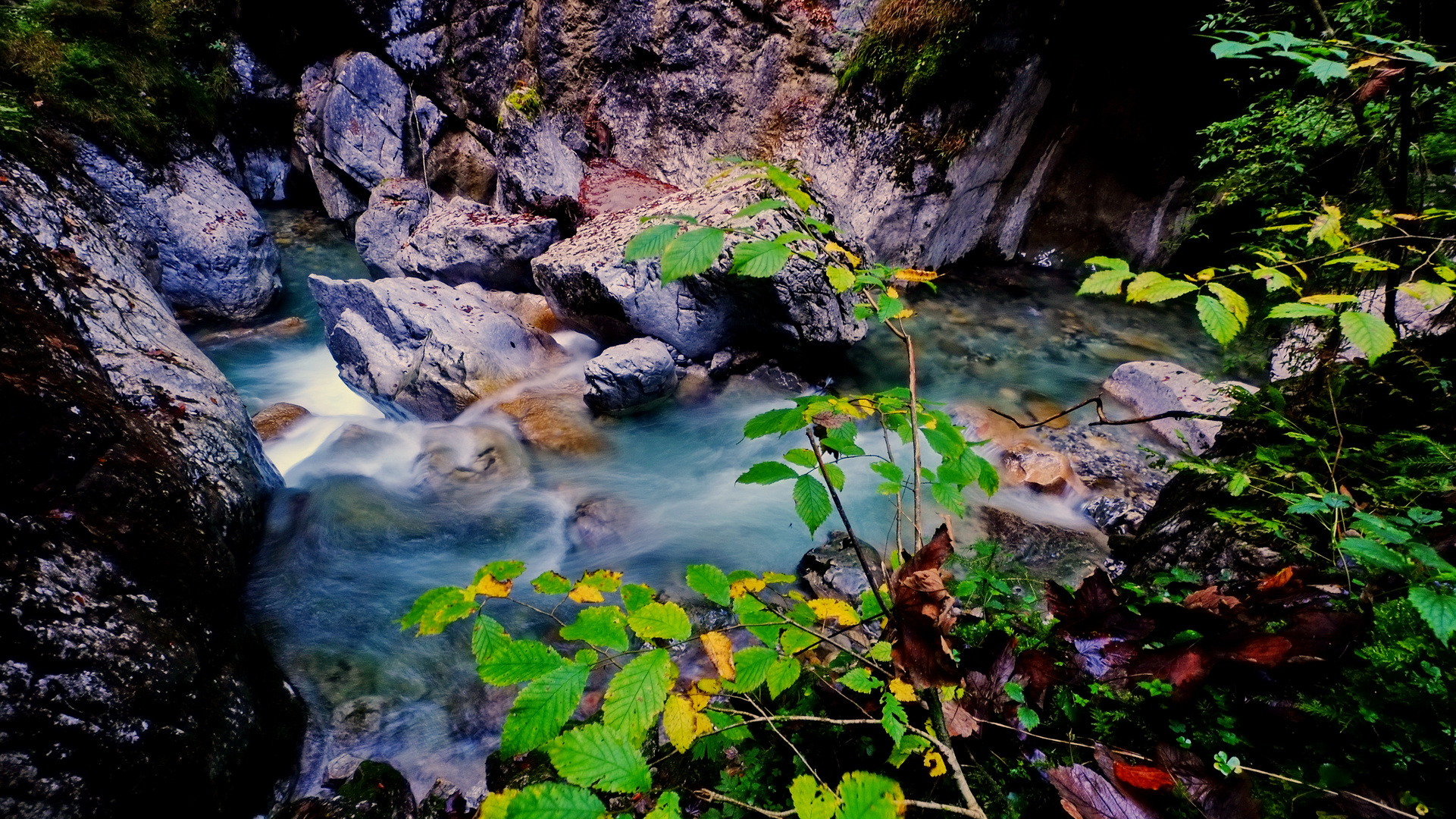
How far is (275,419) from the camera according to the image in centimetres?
585

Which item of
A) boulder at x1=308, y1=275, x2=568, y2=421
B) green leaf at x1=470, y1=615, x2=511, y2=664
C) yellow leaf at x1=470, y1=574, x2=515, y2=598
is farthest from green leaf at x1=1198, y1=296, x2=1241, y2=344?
boulder at x1=308, y1=275, x2=568, y2=421

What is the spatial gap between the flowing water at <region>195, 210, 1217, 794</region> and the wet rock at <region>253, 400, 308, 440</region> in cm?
10

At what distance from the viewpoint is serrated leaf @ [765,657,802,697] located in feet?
4.15

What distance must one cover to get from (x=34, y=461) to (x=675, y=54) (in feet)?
29.0

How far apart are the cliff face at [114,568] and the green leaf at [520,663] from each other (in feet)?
7.57

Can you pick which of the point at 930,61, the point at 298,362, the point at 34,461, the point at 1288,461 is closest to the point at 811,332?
the point at 930,61

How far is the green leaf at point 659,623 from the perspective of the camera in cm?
118

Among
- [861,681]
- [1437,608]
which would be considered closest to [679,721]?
[861,681]

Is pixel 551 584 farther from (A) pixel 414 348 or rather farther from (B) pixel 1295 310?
(A) pixel 414 348

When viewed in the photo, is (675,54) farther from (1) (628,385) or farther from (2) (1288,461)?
(2) (1288,461)

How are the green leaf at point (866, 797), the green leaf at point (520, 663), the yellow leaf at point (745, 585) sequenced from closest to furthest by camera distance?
the green leaf at point (866, 797) → the green leaf at point (520, 663) → the yellow leaf at point (745, 585)

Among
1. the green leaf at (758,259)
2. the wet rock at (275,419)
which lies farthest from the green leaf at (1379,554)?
the wet rock at (275,419)

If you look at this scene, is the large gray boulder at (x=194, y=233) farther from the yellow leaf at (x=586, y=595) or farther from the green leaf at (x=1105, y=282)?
the green leaf at (x=1105, y=282)

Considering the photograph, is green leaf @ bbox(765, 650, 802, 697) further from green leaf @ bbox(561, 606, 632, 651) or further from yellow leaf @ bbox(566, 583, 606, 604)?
yellow leaf @ bbox(566, 583, 606, 604)
